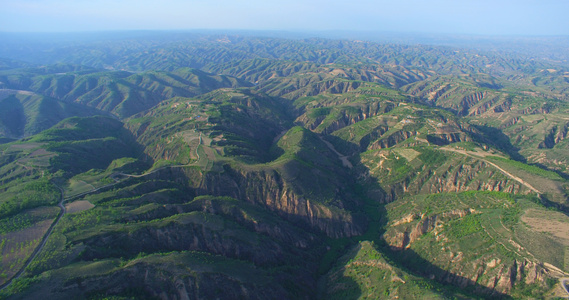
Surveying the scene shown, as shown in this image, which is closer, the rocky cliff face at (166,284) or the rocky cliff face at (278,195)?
the rocky cliff face at (166,284)

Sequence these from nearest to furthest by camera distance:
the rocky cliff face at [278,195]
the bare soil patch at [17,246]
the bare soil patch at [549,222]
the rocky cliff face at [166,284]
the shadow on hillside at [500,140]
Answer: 1. the rocky cliff face at [166,284]
2. the bare soil patch at [17,246]
3. the bare soil patch at [549,222]
4. the rocky cliff face at [278,195]
5. the shadow on hillside at [500,140]

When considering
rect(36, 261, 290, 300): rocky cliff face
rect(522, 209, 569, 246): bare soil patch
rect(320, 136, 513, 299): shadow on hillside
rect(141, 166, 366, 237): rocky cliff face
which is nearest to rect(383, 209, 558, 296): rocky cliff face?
rect(320, 136, 513, 299): shadow on hillside

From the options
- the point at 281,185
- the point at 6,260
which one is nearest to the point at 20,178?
the point at 6,260

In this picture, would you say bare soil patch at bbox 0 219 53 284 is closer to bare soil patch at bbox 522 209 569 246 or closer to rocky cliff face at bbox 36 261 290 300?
rocky cliff face at bbox 36 261 290 300

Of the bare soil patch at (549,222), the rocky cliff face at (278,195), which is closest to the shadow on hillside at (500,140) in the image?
the bare soil patch at (549,222)

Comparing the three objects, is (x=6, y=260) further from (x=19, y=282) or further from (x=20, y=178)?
(x=20, y=178)

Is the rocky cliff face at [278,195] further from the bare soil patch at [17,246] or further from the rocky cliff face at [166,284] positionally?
the bare soil patch at [17,246]

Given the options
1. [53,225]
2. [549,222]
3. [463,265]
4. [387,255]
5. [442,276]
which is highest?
[549,222]

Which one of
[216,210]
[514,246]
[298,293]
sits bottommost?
[298,293]

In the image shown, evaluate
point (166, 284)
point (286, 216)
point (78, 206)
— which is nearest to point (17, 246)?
point (78, 206)

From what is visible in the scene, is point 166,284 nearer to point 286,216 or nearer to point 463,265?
point 286,216

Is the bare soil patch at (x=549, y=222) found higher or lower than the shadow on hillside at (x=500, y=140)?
higher
